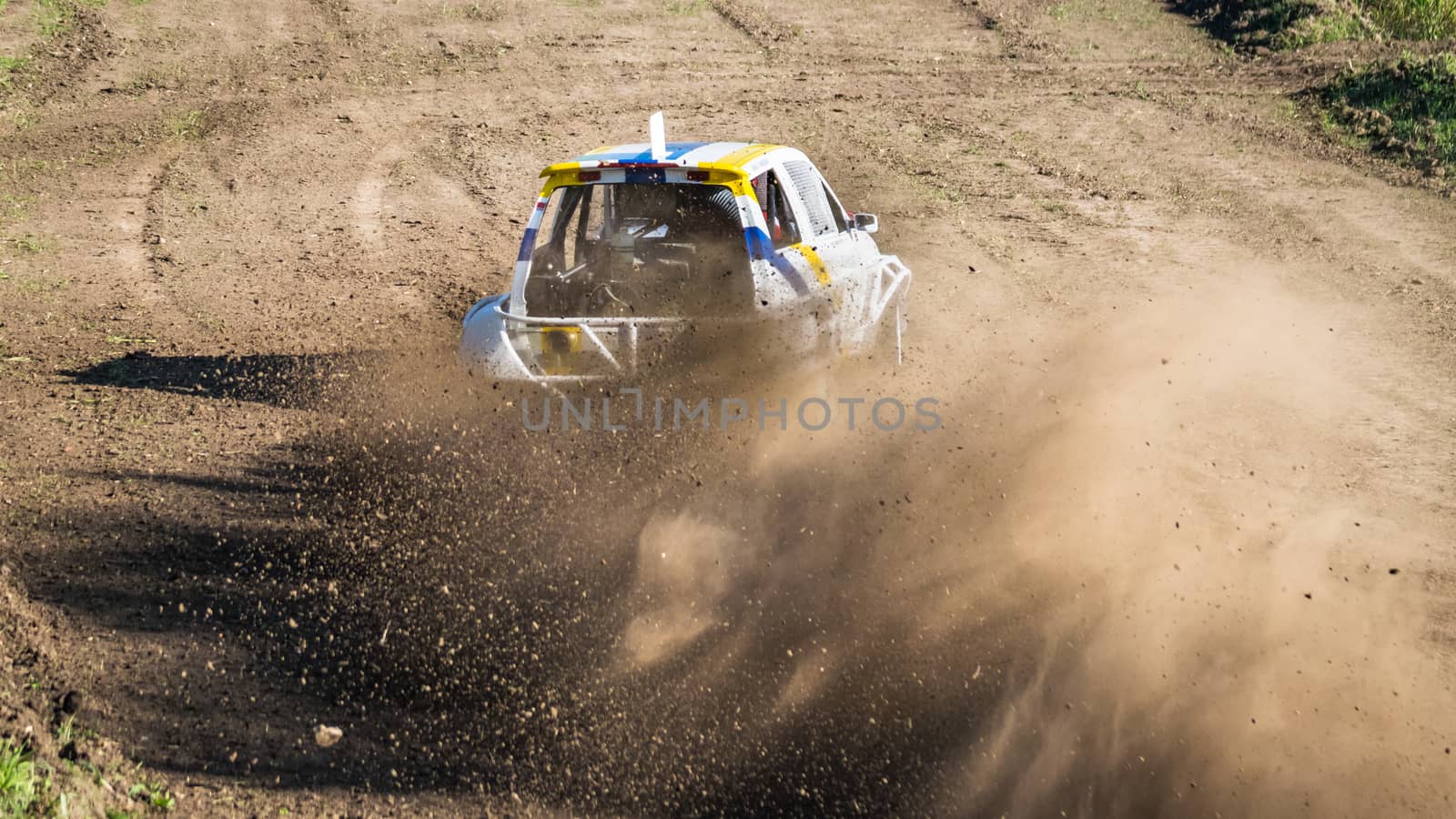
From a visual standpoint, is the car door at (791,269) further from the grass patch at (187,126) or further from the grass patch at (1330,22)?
the grass patch at (1330,22)

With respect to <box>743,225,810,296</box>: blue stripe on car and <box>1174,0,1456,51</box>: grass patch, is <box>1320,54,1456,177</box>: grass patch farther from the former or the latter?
<box>743,225,810,296</box>: blue stripe on car

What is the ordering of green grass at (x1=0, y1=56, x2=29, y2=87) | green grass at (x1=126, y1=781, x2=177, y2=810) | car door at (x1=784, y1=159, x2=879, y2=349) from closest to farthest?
green grass at (x1=126, y1=781, x2=177, y2=810), car door at (x1=784, y1=159, x2=879, y2=349), green grass at (x1=0, y1=56, x2=29, y2=87)

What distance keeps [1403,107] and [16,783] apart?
53.7ft

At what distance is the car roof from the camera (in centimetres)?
618

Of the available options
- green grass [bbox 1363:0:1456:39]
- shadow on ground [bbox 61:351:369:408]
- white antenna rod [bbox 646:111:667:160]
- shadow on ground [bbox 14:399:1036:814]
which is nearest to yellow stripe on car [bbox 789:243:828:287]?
white antenna rod [bbox 646:111:667:160]

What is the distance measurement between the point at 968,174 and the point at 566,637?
35.7ft

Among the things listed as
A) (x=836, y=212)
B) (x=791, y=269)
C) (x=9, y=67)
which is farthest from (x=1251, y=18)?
(x=9, y=67)

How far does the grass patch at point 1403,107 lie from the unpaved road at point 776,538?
1.87 metres

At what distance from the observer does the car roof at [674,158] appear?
6184 millimetres

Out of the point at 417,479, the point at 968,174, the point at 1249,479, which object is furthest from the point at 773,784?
the point at 968,174

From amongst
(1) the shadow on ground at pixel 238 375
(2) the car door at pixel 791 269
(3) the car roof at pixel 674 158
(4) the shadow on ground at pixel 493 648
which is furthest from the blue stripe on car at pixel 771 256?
(1) the shadow on ground at pixel 238 375

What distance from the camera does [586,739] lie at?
14.6ft

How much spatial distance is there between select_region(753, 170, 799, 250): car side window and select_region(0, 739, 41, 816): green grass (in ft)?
13.5

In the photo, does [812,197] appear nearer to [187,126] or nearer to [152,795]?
[152,795]
